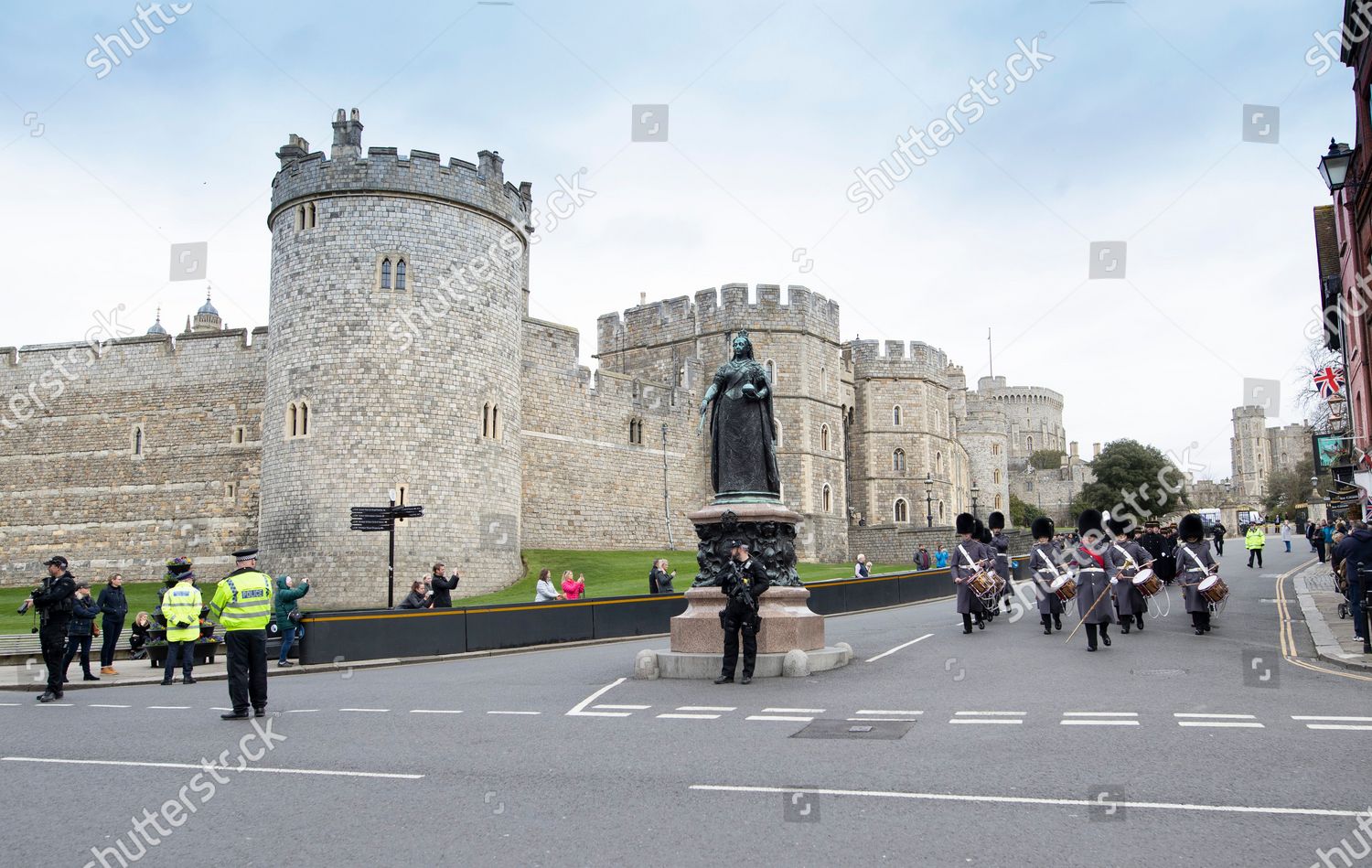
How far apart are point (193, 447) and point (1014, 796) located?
3597cm

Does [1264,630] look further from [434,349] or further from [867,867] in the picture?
[434,349]

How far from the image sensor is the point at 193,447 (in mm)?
37062

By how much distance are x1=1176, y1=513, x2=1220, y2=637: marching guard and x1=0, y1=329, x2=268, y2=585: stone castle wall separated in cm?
2949

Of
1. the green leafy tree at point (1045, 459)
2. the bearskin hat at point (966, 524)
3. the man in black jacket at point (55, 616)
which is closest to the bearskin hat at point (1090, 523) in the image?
the bearskin hat at point (966, 524)

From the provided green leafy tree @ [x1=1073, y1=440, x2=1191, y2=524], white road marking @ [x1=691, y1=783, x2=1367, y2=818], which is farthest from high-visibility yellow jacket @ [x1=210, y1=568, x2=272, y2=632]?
green leafy tree @ [x1=1073, y1=440, x2=1191, y2=524]

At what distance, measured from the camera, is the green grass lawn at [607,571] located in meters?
30.9

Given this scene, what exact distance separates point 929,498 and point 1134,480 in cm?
2375

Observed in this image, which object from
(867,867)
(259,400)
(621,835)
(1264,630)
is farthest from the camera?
(259,400)

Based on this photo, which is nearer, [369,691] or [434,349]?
[369,691]

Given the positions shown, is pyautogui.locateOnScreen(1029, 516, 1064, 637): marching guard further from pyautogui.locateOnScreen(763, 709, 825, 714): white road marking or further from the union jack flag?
the union jack flag

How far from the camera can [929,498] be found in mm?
55844

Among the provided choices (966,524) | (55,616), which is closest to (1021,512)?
(966,524)

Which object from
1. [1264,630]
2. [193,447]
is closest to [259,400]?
[193,447]

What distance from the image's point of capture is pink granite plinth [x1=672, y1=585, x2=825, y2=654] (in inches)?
500
